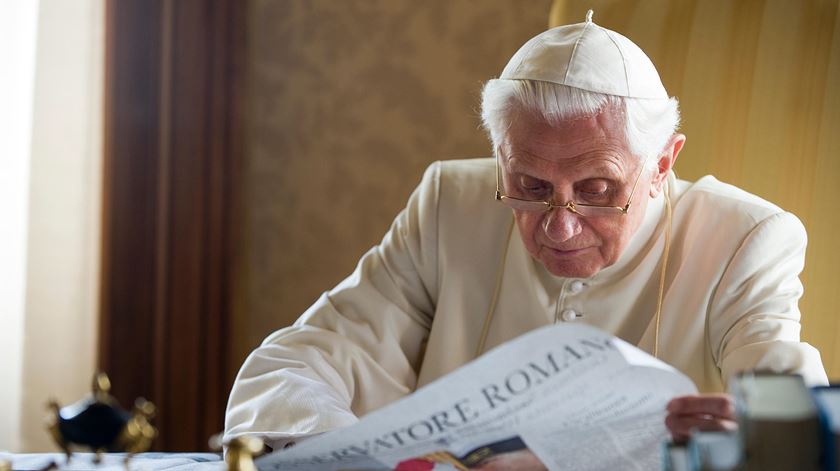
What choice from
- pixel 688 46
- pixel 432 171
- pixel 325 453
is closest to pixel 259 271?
pixel 432 171

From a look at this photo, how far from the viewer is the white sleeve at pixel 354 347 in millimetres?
2031

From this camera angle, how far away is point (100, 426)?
1.09 m

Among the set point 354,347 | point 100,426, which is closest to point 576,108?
point 354,347

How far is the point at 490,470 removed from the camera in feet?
4.54

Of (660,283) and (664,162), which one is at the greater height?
(664,162)

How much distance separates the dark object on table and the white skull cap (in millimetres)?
1290

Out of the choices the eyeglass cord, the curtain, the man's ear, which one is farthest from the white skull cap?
the curtain

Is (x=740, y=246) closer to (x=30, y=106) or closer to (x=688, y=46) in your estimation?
(x=688, y=46)

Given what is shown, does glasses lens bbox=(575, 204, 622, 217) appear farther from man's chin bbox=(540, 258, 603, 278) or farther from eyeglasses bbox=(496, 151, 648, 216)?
man's chin bbox=(540, 258, 603, 278)

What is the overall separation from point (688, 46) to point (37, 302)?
240cm

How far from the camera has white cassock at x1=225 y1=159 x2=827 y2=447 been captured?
2.20 metres

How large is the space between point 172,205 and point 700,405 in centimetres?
303

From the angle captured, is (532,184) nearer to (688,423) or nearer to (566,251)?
(566,251)

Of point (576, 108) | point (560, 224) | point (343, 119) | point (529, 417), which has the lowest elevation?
point (529, 417)
